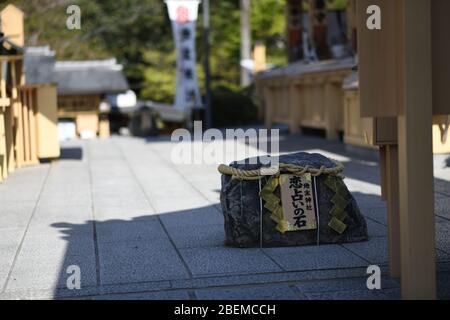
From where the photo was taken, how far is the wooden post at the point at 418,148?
17.1ft

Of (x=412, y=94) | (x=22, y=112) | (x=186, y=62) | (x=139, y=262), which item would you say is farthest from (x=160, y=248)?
(x=186, y=62)

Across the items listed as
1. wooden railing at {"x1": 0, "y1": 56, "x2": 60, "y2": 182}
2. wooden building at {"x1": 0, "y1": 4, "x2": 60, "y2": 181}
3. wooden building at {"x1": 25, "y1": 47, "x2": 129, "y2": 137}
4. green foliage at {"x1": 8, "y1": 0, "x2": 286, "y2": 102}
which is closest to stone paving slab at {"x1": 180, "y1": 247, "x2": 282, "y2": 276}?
wooden building at {"x1": 0, "y1": 4, "x2": 60, "y2": 181}

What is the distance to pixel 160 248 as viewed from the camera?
804 centimetres

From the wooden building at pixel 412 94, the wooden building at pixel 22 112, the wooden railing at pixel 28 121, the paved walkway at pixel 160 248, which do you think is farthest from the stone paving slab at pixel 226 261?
the wooden railing at pixel 28 121

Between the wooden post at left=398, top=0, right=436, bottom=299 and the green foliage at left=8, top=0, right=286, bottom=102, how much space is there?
28.5 metres

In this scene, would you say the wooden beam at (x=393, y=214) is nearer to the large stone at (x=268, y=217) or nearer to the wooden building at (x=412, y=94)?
the wooden building at (x=412, y=94)

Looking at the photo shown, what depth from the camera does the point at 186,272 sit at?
22.6ft

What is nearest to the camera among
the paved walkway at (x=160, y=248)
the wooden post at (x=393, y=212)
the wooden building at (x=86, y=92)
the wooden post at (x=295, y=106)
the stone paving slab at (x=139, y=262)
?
the paved walkway at (x=160, y=248)

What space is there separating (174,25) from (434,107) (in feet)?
72.7

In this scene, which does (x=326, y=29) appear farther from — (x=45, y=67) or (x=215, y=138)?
(x=45, y=67)

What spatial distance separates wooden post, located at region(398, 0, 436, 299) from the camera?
17.1ft

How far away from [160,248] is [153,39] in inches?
1194

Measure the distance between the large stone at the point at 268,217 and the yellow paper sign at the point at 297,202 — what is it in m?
0.08

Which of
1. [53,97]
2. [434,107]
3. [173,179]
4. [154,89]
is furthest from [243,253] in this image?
[154,89]
